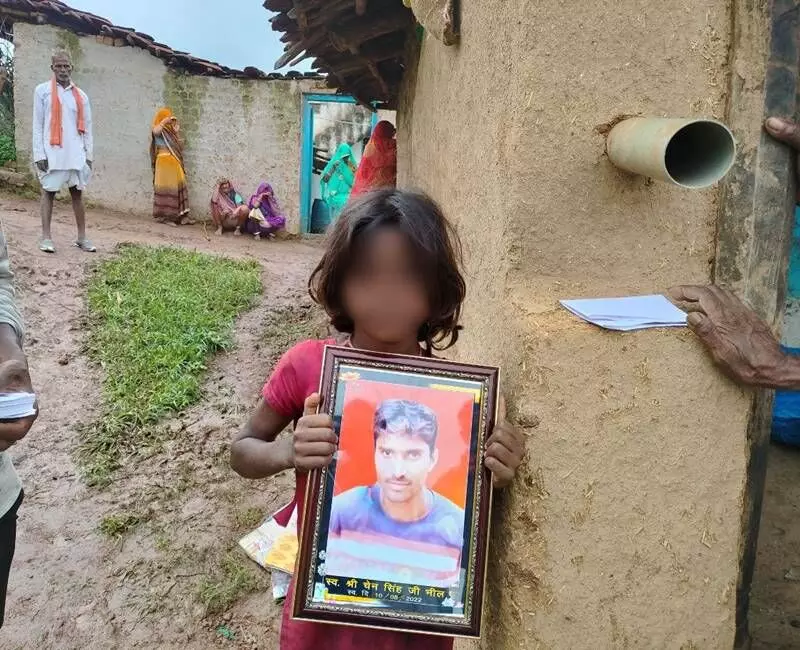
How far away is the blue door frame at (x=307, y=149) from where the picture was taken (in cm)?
1083

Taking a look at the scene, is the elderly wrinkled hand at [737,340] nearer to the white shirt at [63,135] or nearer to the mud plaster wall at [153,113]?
the white shirt at [63,135]

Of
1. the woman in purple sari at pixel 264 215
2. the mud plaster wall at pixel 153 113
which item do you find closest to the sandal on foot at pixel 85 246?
the mud plaster wall at pixel 153 113

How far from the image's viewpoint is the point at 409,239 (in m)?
1.29

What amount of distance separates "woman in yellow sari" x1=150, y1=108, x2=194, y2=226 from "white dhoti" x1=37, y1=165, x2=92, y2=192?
3.61 metres

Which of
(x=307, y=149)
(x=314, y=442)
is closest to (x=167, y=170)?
(x=307, y=149)

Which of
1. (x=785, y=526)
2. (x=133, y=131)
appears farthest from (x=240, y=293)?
(x=133, y=131)

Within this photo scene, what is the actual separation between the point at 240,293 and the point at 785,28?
5154 mm

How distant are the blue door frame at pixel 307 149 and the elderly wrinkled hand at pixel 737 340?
1011 centimetres

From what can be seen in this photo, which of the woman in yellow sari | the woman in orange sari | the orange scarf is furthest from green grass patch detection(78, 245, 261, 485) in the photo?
the woman in yellow sari

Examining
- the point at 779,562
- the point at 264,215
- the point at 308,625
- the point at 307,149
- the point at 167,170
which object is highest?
the point at 307,149

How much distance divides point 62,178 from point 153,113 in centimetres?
429

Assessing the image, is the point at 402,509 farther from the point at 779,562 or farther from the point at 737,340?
the point at 779,562

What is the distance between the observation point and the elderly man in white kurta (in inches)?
255

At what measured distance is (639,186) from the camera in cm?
135
